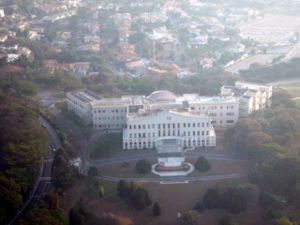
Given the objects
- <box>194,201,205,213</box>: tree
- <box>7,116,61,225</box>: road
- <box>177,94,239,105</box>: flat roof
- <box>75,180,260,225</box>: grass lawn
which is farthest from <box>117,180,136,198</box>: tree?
<box>177,94,239,105</box>: flat roof

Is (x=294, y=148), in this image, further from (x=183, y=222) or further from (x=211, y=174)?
(x=183, y=222)

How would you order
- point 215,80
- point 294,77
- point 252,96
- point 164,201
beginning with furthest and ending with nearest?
point 294,77 < point 215,80 < point 252,96 < point 164,201

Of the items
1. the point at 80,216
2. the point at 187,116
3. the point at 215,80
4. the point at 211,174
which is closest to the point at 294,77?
the point at 215,80

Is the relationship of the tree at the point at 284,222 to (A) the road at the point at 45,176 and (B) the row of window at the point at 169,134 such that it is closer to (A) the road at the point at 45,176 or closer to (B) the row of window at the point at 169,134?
(B) the row of window at the point at 169,134

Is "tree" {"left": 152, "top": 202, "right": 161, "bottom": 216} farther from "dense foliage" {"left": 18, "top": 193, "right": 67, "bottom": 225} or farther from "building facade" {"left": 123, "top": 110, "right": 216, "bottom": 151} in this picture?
"building facade" {"left": 123, "top": 110, "right": 216, "bottom": 151}

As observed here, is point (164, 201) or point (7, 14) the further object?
point (7, 14)

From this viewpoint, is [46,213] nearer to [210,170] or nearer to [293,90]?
[210,170]
